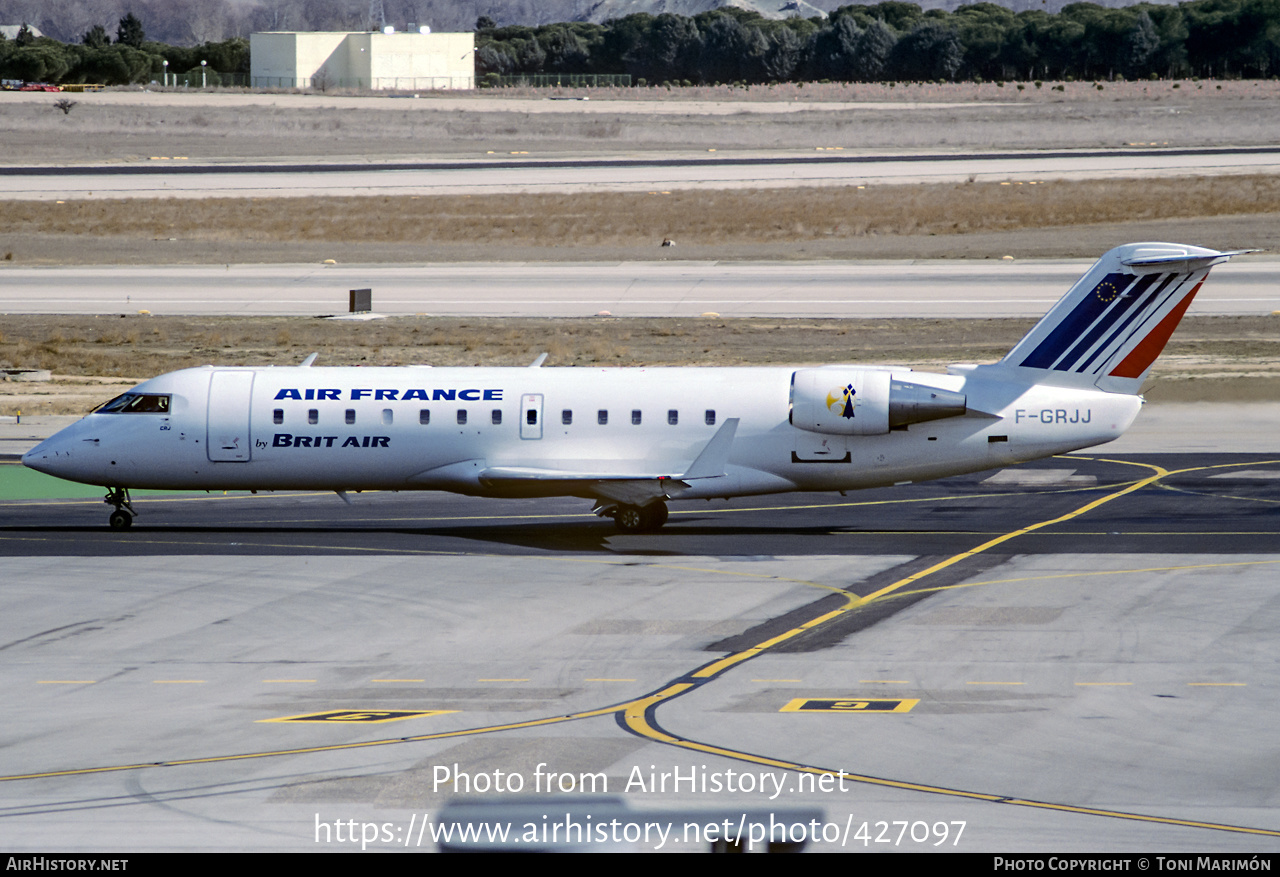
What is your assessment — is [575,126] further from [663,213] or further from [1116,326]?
[1116,326]

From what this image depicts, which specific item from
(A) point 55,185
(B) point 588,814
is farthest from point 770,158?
(B) point 588,814

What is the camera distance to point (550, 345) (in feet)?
188

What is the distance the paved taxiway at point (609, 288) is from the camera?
66375 mm

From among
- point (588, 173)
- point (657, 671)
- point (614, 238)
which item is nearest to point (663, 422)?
point (657, 671)

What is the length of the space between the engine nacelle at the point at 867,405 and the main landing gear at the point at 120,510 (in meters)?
14.3

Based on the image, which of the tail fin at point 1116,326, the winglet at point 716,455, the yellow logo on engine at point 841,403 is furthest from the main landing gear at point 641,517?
the tail fin at point 1116,326

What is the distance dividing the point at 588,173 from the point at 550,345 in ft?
213

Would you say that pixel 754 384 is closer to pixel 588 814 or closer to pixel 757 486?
pixel 757 486

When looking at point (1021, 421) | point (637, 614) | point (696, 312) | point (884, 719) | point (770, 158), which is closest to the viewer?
point (884, 719)

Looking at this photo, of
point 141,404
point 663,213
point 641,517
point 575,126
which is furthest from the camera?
point 575,126

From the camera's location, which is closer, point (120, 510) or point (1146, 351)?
point (1146, 351)

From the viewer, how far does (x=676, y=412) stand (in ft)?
101

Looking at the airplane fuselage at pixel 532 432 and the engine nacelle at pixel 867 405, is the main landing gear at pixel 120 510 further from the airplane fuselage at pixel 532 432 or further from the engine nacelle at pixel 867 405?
the engine nacelle at pixel 867 405

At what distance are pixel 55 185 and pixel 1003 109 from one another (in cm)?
10112
